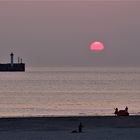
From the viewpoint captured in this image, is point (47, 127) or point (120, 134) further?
point (47, 127)

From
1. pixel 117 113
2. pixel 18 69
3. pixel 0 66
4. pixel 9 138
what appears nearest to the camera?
pixel 9 138

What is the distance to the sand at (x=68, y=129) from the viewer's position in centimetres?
2516

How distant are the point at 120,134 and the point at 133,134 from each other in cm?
52

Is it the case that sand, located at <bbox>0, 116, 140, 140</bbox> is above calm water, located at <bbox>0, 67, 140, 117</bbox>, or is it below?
below

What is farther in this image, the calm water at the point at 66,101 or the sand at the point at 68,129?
the calm water at the point at 66,101

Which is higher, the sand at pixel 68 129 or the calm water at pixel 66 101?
the calm water at pixel 66 101

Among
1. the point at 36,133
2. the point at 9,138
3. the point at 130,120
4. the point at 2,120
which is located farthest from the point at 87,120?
the point at 9,138

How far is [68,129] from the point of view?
96.2 ft

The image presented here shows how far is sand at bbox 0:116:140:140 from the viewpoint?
25156mm

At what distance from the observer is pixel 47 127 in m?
30.4

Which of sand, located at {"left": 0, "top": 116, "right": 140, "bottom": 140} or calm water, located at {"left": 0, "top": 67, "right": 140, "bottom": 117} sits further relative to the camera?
calm water, located at {"left": 0, "top": 67, "right": 140, "bottom": 117}

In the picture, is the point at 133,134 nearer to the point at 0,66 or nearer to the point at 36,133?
the point at 36,133

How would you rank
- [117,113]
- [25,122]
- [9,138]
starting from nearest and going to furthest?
[9,138], [25,122], [117,113]

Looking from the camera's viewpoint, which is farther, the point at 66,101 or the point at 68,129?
the point at 66,101
